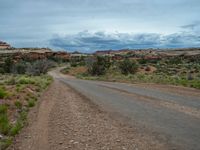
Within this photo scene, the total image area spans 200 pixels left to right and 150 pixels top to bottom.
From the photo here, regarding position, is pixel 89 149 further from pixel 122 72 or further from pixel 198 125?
pixel 122 72

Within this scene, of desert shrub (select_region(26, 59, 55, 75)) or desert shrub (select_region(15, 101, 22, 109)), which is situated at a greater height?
desert shrub (select_region(15, 101, 22, 109))

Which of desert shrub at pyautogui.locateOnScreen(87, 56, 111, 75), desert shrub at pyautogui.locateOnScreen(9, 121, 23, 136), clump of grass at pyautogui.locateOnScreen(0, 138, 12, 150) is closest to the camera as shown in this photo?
clump of grass at pyautogui.locateOnScreen(0, 138, 12, 150)

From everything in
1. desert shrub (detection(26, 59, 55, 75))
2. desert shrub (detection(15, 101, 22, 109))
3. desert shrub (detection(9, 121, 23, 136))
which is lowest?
desert shrub (detection(26, 59, 55, 75))

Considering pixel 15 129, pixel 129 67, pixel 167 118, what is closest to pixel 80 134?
pixel 15 129

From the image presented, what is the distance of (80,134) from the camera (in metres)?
9.42

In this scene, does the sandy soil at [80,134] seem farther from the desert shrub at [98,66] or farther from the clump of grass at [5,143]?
the desert shrub at [98,66]

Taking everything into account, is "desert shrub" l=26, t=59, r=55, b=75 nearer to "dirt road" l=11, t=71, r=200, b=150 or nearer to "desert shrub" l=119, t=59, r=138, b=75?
"desert shrub" l=119, t=59, r=138, b=75

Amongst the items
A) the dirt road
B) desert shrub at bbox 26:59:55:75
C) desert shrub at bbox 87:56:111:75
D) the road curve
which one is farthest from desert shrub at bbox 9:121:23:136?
desert shrub at bbox 26:59:55:75

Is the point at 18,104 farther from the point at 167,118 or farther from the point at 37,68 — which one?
the point at 37,68

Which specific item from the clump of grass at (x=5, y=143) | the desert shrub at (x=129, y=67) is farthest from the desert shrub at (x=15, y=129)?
the desert shrub at (x=129, y=67)

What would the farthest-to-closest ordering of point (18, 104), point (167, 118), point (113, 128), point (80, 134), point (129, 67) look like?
point (129, 67), point (18, 104), point (167, 118), point (113, 128), point (80, 134)

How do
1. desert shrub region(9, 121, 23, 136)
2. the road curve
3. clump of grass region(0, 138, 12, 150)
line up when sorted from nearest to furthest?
clump of grass region(0, 138, 12, 150)
the road curve
desert shrub region(9, 121, 23, 136)

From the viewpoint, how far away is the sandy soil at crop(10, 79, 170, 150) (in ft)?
26.6

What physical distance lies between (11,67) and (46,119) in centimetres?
6200
